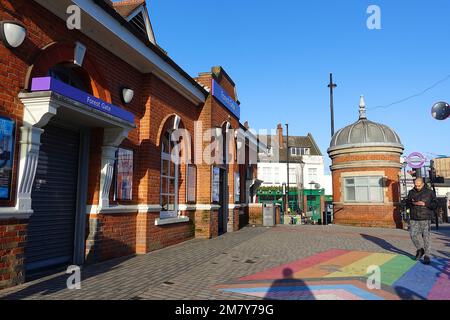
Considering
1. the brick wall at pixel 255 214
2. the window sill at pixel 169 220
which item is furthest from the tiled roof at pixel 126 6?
the brick wall at pixel 255 214

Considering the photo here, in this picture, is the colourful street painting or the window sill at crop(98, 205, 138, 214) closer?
the colourful street painting

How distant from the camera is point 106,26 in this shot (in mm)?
6637

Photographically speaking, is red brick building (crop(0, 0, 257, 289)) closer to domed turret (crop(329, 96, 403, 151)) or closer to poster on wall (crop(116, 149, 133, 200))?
poster on wall (crop(116, 149, 133, 200))

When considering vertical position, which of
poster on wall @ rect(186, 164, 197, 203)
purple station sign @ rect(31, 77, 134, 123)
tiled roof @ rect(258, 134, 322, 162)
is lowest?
poster on wall @ rect(186, 164, 197, 203)

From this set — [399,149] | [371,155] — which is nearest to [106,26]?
[371,155]

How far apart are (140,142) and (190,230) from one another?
12.4 ft

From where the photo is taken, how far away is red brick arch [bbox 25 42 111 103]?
549 cm

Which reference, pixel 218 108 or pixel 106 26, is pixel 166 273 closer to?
pixel 106 26

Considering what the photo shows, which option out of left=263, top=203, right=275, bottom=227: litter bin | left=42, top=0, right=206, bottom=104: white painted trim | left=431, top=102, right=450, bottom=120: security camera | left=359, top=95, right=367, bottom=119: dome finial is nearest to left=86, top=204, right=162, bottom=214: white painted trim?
left=42, top=0, right=206, bottom=104: white painted trim

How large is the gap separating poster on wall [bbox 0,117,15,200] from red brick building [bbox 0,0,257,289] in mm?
15

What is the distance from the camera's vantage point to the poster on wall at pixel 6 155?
15.8 ft

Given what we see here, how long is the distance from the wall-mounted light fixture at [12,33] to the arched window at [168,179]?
16.4 ft

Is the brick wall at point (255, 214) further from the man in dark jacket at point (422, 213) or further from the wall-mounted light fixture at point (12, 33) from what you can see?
the wall-mounted light fixture at point (12, 33)

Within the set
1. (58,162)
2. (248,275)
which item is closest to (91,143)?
(58,162)
